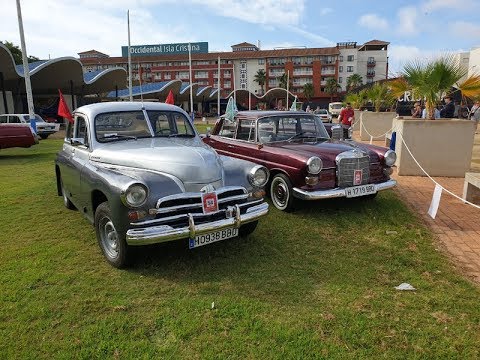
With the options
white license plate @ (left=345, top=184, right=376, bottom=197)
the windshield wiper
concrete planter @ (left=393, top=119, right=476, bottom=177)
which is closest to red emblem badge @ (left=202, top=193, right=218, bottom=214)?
the windshield wiper

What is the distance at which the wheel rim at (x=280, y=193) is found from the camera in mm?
6061

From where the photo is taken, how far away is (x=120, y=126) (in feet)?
16.9

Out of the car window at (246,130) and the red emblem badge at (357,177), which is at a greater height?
the car window at (246,130)

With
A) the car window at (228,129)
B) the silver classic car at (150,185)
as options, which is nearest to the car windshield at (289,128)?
the car window at (228,129)

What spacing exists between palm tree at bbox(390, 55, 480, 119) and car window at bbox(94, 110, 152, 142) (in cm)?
670

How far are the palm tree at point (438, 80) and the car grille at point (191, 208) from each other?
6583 millimetres

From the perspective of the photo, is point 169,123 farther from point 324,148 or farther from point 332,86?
point 332,86

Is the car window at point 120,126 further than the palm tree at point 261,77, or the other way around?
the palm tree at point 261,77

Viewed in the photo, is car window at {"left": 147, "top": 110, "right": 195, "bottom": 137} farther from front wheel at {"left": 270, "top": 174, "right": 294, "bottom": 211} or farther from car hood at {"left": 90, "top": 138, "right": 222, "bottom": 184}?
front wheel at {"left": 270, "top": 174, "right": 294, "bottom": 211}

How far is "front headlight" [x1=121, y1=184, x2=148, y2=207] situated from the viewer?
3.65 metres

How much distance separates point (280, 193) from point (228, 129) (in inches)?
81.9

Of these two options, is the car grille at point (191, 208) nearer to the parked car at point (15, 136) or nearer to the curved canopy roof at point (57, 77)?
the parked car at point (15, 136)

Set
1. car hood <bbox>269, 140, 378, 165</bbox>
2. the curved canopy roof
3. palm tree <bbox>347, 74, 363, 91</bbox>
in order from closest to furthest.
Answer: car hood <bbox>269, 140, 378, 165</bbox> < the curved canopy roof < palm tree <bbox>347, 74, 363, 91</bbox>

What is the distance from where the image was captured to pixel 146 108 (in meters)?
5.42
